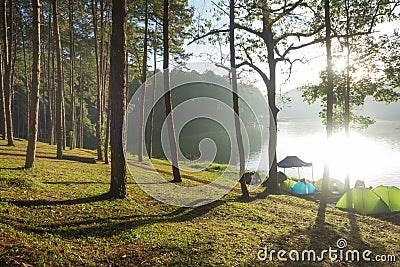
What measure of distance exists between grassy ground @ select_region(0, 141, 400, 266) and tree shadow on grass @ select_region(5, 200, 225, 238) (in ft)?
0.07

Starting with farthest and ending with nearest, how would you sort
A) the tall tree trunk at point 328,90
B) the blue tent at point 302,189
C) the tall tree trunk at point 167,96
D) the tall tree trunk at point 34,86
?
the blue tent at point 302,189
the tall tree trunk at point 167,96
the tall tree trunk at point 328,90
the tall tree trunk at point 34,86

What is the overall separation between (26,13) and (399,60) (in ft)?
90.8

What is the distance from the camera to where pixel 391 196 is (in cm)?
1350

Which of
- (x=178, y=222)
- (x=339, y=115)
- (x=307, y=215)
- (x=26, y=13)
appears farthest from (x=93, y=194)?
(x=26, y=13)

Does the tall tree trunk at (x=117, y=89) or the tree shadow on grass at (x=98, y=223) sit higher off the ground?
the tall tree trunk at (x=117, y=89)

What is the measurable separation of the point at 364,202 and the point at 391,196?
3.95ft

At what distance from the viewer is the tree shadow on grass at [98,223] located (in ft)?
19.4

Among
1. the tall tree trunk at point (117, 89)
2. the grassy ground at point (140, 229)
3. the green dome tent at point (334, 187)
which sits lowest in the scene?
the green dome tent at point (334, 187)

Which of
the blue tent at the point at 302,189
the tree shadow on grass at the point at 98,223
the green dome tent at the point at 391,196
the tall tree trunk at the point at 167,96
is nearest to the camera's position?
the tree shadow on grass at the point at 98,223

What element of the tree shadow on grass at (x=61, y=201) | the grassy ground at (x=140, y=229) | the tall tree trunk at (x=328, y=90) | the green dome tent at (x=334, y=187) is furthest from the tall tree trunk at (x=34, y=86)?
the green dome tent at (x=334, y=187)

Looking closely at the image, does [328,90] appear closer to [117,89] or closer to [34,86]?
[117,89]

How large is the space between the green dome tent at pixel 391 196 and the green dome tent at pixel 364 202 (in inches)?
10.3

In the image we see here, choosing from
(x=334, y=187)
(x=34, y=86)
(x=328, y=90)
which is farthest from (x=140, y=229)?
(x=334, y=187)

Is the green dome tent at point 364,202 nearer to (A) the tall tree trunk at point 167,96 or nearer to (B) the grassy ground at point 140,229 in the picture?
(B) the grassy ground at point 140,229
